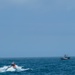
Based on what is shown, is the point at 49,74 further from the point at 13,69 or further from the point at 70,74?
the point at 13,69

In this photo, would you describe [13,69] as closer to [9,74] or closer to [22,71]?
[22,71]

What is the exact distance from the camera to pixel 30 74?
276 ft

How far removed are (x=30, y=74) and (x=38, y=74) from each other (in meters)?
1.84

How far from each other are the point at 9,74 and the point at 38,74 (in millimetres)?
5950

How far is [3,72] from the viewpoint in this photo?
9175cm

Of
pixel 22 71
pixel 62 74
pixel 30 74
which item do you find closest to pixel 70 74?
pixel 62 74

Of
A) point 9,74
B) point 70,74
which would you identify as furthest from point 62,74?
point 9,74

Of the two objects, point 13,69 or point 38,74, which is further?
point 13,69

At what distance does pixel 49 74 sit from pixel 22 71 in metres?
11.0

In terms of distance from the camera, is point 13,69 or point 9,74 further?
point 13,69

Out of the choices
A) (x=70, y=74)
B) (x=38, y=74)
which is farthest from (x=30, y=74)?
(x=70, y=74)

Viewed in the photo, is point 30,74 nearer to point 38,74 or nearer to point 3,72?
point 38,74

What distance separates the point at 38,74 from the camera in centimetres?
8319

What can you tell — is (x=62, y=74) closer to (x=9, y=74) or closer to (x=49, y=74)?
(x=49, y=74)
